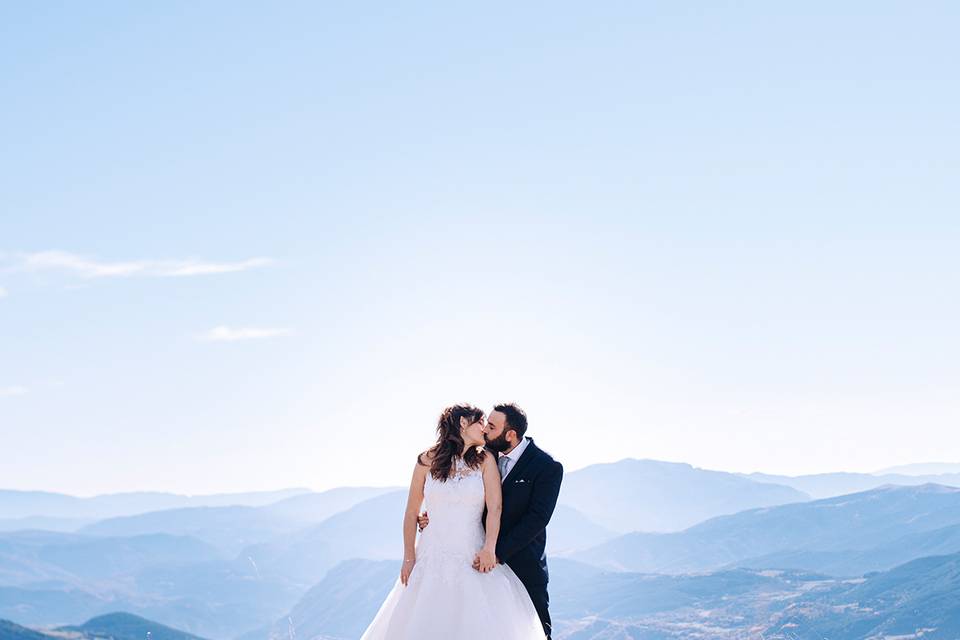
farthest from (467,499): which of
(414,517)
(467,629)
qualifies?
(467,629)

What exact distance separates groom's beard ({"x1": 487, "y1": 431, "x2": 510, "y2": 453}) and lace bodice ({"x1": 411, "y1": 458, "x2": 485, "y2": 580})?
0.37m

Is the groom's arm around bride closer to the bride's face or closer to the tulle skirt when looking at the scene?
the bride's face

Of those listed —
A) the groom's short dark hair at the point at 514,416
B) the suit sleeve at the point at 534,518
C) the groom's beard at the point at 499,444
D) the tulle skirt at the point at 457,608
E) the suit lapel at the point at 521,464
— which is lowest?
the tulle skirt at the point at 457,608

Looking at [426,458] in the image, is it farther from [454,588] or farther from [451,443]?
[454,588]

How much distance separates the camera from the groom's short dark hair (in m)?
13.1

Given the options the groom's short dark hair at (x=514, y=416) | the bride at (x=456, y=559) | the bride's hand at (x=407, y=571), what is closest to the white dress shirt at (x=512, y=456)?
the groom's short dark hair at (x=514, y=416)

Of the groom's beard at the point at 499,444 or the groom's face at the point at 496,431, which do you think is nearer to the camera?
the groom's face at the point at 496,431

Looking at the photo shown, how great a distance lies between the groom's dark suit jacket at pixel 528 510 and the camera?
13.1 meters

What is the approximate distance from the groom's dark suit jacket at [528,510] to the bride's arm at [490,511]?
0.25m

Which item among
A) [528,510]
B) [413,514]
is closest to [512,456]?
[528,510]

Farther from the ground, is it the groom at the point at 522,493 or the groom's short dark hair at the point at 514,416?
the groom's short dark hair at the point at 514,416

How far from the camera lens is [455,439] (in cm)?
1286

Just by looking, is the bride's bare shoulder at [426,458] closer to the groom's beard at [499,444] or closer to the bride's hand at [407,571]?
the groom's beard at [499,444]

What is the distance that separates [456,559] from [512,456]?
1.53m
